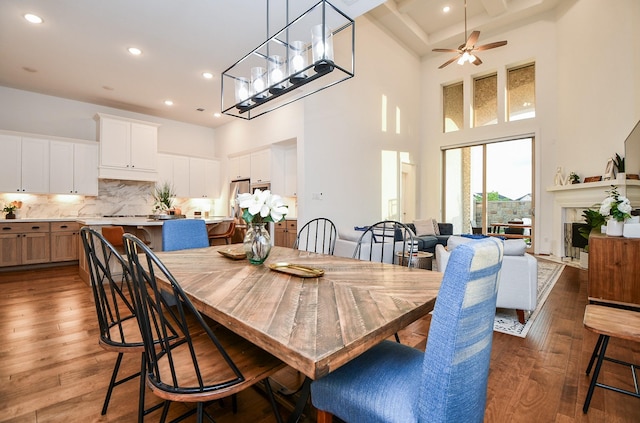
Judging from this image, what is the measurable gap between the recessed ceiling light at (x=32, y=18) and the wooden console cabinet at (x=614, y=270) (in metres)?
6.28

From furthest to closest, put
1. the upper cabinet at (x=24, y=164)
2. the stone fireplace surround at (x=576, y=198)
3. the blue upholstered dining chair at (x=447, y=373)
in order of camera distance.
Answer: the upper cabinet at (x=24, y=164) → the stone fireplace surround at (x=576, y=198) → the blue upholstered dining chair at (x=447, y=373)

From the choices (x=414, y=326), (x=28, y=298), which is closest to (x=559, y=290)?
(x=414, y=326)

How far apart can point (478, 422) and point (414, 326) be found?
174cm

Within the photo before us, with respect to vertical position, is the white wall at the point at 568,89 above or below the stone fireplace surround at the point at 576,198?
above

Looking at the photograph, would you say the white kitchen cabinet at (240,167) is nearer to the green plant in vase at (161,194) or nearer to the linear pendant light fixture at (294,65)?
the green plant in vase at (161,194)

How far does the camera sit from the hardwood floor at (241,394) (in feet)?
5.12

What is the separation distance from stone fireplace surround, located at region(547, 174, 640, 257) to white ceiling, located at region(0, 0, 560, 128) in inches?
155

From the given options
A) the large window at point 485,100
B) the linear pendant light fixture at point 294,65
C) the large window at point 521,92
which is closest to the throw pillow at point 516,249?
A: the linear pendant light fixture at point 294,65

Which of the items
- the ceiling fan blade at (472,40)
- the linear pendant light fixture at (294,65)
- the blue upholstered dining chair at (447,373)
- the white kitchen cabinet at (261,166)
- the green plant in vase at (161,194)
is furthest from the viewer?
the green plant in vase at (161,194)

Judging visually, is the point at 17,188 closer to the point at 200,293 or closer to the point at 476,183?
the point at 200,293

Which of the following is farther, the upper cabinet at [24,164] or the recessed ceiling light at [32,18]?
the upper cabinet at [24,164]

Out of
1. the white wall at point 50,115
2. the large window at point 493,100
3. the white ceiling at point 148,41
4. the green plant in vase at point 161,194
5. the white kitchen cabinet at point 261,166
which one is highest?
the large window at point 493,100

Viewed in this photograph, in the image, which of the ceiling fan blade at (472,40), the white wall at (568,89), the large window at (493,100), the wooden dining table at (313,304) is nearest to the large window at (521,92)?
the large window at (493,100)

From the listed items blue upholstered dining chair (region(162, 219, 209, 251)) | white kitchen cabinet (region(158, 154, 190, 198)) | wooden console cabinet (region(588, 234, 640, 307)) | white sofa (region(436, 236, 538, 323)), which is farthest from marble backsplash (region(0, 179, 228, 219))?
wooden console cabinet (region(588, 234, 640, 307))
